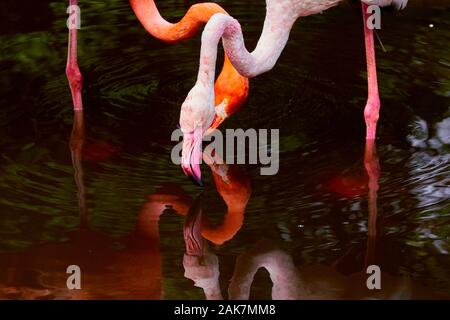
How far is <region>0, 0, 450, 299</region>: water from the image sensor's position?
632 cm

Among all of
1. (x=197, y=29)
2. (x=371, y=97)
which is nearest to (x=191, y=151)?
(x=197, y=29)

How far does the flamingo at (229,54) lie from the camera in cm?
652

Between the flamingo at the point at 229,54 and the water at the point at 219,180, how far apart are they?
0.39m

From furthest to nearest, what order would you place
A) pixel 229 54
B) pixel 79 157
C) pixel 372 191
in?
pixel 79 157 → pixel 372 191 → pixel 229 54

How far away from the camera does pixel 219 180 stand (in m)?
7.36

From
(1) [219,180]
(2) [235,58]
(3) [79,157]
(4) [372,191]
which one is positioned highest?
(2) [235,58]

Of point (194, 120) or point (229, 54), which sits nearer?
A: point (194, 120)

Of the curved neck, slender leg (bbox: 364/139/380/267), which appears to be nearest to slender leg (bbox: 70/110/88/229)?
the curved neck

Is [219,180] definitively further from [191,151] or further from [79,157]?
[79,157]

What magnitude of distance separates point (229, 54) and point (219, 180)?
3.00ft

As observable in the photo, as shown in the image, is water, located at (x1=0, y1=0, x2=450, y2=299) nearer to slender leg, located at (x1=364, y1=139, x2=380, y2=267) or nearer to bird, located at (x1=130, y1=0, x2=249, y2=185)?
slender leg, located at (x1=364, y1=139, x2=380, y2=267)

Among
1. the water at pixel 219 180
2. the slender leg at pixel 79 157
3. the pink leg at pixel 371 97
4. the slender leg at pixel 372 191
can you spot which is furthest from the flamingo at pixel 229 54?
the slender leg at pixel 79 157

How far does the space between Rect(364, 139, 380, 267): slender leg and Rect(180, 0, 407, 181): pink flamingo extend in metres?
0.19

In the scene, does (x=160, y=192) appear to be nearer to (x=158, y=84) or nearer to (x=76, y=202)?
(x=76, y=202)
